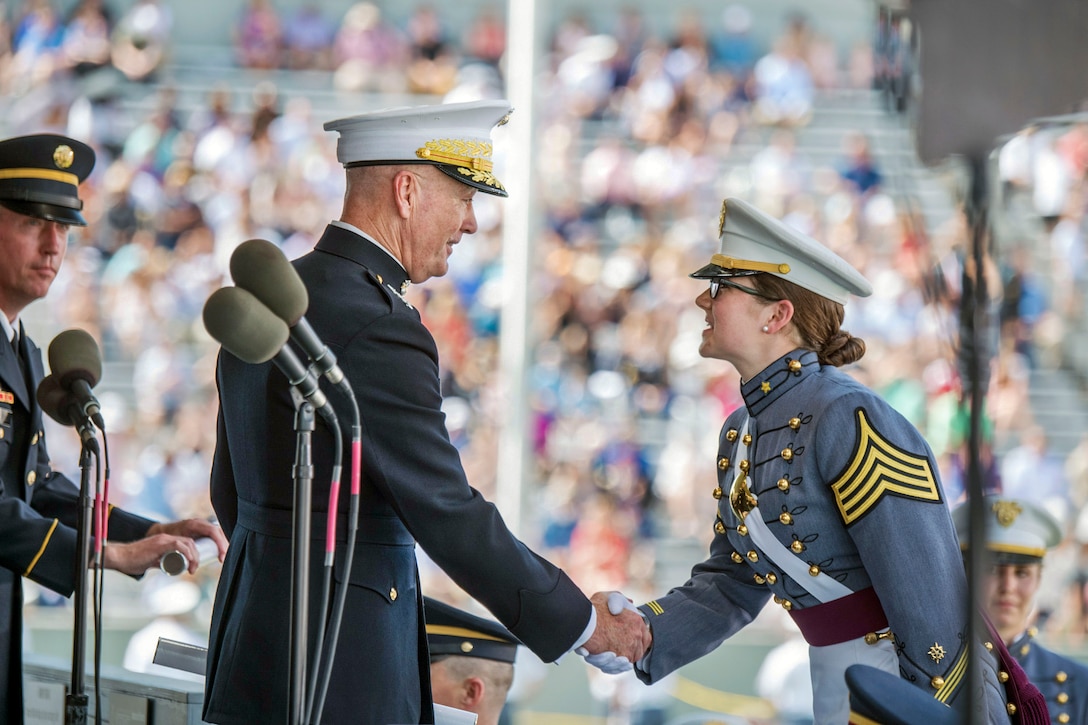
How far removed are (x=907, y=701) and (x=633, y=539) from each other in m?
7.00

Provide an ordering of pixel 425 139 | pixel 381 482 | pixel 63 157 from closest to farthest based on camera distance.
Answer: pixel 381 482 < pixel 425 139 < pixel 63 157

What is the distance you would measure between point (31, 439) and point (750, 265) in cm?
185

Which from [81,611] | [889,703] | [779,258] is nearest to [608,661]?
[889,703]

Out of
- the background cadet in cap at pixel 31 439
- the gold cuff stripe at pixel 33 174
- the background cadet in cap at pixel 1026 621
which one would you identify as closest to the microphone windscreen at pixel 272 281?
the background cadet in cap at pixel 31 439

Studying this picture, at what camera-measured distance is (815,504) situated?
2.62 m

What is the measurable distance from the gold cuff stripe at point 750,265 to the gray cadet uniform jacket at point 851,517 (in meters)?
0.18

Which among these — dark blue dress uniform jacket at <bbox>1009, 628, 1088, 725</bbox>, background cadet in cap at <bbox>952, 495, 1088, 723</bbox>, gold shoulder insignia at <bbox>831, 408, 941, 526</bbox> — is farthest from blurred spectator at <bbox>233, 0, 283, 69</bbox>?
gold shoulder insignia at <bbox>831, 408, 941, 526</bbox>

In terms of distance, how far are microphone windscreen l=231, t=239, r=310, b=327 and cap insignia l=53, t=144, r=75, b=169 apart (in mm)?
1804

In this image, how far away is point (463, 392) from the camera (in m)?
9.55

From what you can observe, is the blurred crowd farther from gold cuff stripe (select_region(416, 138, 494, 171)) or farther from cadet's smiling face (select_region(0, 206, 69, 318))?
→ gold cuff stripe (select_region(416, 138, 494, 171))

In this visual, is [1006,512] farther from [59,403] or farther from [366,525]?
[59,403]

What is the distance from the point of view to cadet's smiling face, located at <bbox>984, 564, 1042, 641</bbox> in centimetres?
435

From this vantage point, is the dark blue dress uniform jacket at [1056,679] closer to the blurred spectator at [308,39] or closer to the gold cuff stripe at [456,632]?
the gold cuff stripe at [456,632]

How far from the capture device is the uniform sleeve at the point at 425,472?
2334 millimetres
